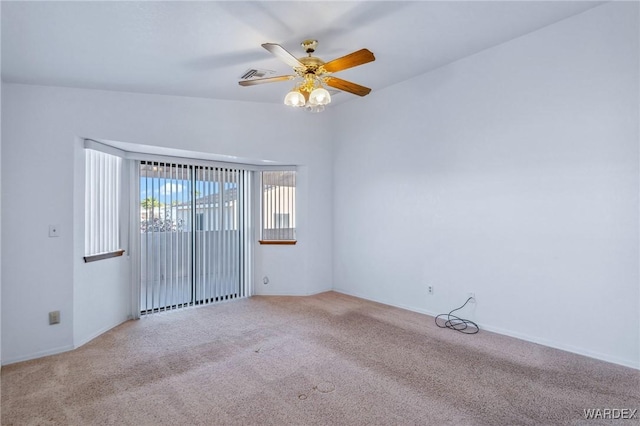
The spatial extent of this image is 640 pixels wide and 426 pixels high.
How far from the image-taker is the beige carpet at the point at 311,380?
6.85 ft

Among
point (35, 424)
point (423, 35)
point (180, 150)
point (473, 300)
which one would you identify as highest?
point (423, 35)

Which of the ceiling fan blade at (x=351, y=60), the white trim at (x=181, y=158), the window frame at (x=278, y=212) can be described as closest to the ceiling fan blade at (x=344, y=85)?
the ceiling fan blade at (x=351, y=60)

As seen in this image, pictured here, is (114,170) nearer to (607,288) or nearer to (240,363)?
(240,363)

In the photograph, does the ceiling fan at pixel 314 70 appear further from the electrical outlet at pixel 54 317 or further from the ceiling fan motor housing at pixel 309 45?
the electrical outlet at pixel 54 317

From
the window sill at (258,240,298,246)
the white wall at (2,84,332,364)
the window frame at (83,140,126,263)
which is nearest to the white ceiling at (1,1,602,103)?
the white wall at (2,84,332,364)

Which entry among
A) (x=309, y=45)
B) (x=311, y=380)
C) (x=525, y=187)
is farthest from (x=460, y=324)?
(x=309, y=45)

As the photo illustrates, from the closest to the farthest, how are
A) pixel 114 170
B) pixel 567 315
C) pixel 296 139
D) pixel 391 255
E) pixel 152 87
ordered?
1. pixel 567 315
2. pixel 152 87
3. pixel 114 170
4. pixel 391 255
5. pixel 296 139

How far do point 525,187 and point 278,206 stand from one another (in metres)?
3.26

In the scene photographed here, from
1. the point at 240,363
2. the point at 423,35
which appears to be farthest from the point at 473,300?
the point at 423,35

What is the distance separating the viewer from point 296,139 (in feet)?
16.2

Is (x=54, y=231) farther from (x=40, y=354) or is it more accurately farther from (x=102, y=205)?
(x=40, y=354)

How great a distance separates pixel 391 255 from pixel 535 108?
7.70 ft

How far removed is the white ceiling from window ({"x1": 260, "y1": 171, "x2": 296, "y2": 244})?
1795mm

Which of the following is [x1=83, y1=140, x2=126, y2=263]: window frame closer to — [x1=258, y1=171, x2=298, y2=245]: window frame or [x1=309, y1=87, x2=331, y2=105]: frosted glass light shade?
[x1=258, y1=171, x2=298, y2=245]: window frame
